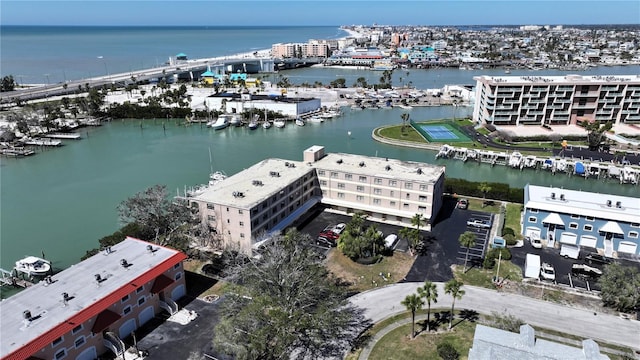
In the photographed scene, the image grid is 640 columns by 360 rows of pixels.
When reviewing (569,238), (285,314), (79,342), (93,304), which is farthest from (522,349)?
(79,342)

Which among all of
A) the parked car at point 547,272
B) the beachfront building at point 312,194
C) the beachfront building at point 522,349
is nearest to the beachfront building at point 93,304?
the beachfront building at point 312,194

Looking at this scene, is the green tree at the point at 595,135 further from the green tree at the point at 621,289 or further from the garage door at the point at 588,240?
the green tree at the point at 621,289

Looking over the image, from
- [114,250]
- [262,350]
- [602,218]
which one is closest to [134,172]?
[114,250]

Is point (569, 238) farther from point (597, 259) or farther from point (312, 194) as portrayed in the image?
point (312, 194)

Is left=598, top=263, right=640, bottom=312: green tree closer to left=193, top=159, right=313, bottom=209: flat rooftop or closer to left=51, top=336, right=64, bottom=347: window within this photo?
left=193, top=159, right=313, bottom=209: flat rooftop

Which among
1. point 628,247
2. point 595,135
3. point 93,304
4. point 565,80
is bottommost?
point 628,247
